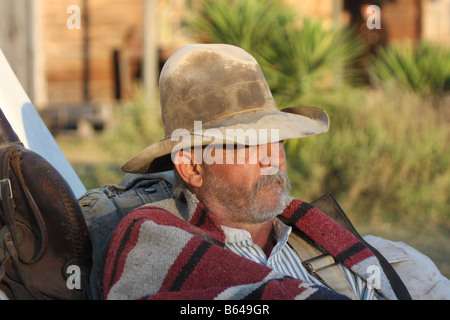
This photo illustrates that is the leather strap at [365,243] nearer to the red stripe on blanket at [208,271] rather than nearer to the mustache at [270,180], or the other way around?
the mustache at [270,180]

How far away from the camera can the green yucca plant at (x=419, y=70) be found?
319 inches

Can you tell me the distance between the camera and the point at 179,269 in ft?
6.11

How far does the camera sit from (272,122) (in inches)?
85.0

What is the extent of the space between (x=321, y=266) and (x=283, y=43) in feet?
17.8

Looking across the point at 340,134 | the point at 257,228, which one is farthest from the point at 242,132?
the point at 340,134

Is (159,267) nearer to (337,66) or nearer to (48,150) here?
(48,150)

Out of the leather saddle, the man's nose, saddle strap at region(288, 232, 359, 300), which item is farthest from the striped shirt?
the leather saddle

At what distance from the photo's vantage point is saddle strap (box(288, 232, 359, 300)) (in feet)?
7.11

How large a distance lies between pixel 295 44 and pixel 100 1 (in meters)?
7.73

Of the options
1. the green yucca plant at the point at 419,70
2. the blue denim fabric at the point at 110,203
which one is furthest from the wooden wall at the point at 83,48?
the blue denim fabric at the point at 110,203

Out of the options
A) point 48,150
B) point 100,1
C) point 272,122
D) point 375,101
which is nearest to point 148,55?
point 100,1

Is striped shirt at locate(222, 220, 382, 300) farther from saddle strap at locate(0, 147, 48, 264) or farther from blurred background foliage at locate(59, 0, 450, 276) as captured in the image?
blurred background foliage at locate(59, 0, 450, 276)

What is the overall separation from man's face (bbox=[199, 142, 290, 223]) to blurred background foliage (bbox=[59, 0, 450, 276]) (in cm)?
484

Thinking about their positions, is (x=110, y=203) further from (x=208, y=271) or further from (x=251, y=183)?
(x=208, y=271)
